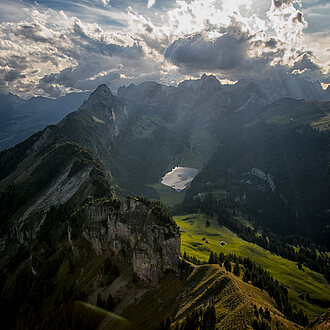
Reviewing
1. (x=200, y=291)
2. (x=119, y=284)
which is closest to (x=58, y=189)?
(x=119, y=284)

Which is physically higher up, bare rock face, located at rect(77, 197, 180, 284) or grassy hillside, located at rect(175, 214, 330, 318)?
bare rock face, located at rect(77, 197, 180, 284)

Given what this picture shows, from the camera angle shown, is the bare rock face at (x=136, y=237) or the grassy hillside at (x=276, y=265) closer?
the bare rock face at (x=136, y=237)

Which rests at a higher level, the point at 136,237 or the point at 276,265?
the point at 136,237

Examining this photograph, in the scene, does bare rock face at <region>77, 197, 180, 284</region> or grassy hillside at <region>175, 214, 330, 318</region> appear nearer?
bare rock face at <region>77, 197, 180, 284</region>

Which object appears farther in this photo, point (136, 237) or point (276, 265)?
point (276, 265)
